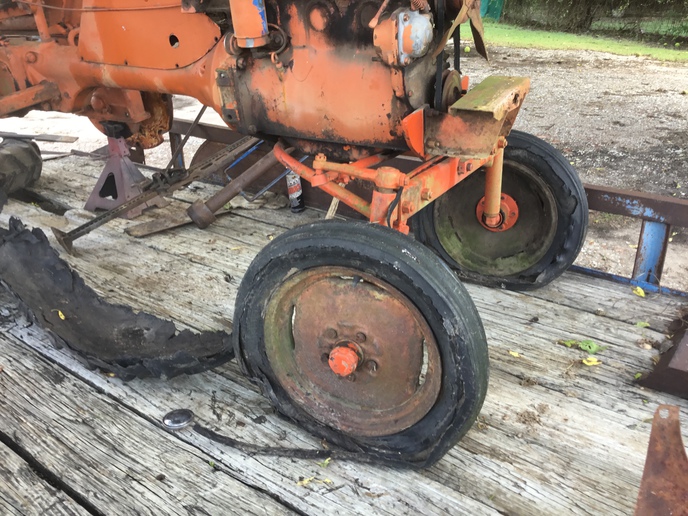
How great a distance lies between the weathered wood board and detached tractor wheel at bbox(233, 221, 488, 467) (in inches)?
5.2

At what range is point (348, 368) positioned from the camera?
4.63 ft

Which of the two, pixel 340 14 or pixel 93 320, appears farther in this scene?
pixel 93 320

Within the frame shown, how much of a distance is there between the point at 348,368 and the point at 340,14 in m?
0.93

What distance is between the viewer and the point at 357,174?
1648 mm

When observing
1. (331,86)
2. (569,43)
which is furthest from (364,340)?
(569,43)

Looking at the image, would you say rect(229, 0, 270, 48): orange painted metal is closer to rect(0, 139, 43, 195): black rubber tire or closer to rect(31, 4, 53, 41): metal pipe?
rect(31, 4, 53, 41): metal pipe

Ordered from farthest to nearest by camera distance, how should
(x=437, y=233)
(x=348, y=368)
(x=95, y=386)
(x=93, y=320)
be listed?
(x=437, y=233)
(x=93, y=320)
(x=95, y=386)
(x=348, y=368)

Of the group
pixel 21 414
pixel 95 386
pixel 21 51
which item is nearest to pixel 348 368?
pixel 95 386

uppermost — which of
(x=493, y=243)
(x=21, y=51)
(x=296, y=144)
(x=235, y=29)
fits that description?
(x=235, y=29)

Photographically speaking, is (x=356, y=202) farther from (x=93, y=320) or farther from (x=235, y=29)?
(x=93, y=320)

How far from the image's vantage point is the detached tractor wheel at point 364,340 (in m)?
1.29

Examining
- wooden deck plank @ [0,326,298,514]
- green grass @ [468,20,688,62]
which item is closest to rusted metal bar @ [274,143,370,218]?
wooden deck plank @ [0,326,298,514]

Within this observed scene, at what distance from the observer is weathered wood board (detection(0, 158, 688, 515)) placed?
1.44m

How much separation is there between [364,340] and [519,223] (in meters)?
1.11
